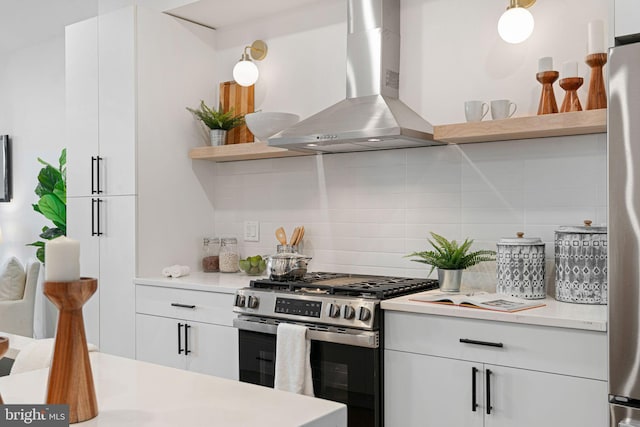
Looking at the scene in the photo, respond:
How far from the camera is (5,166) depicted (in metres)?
6.32

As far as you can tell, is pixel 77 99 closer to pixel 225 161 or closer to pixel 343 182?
pixel 225 161

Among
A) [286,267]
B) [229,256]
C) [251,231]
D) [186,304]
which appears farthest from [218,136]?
[286,267]

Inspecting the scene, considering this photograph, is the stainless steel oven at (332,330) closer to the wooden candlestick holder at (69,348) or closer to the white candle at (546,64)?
the white candle at (546,64)

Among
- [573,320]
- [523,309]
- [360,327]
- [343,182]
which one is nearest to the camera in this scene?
[573,320]

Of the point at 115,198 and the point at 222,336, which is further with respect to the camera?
the point at 115,198

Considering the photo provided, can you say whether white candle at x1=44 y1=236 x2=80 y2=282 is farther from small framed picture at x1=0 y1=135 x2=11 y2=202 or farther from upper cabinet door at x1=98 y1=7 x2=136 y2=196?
small framed picture at x1=0 y1=135 x2=11 y2=202

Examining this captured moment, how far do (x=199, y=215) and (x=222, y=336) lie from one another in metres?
1.06

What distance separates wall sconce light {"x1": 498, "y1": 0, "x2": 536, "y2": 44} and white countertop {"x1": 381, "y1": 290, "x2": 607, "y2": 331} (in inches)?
45.8

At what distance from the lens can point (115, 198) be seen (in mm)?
3840

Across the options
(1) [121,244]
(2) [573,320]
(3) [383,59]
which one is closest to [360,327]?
(2) [573,320]

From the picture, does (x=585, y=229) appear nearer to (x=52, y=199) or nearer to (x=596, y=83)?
(x=596, y=83)

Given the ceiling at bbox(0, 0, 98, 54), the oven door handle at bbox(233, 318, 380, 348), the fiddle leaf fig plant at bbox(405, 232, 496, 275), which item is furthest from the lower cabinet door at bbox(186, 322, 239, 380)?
the ceiling at bbox(0, 0, 98, 54)

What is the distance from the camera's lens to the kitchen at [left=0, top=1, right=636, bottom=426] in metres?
2.92

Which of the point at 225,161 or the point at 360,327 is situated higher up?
the point at 225,161
